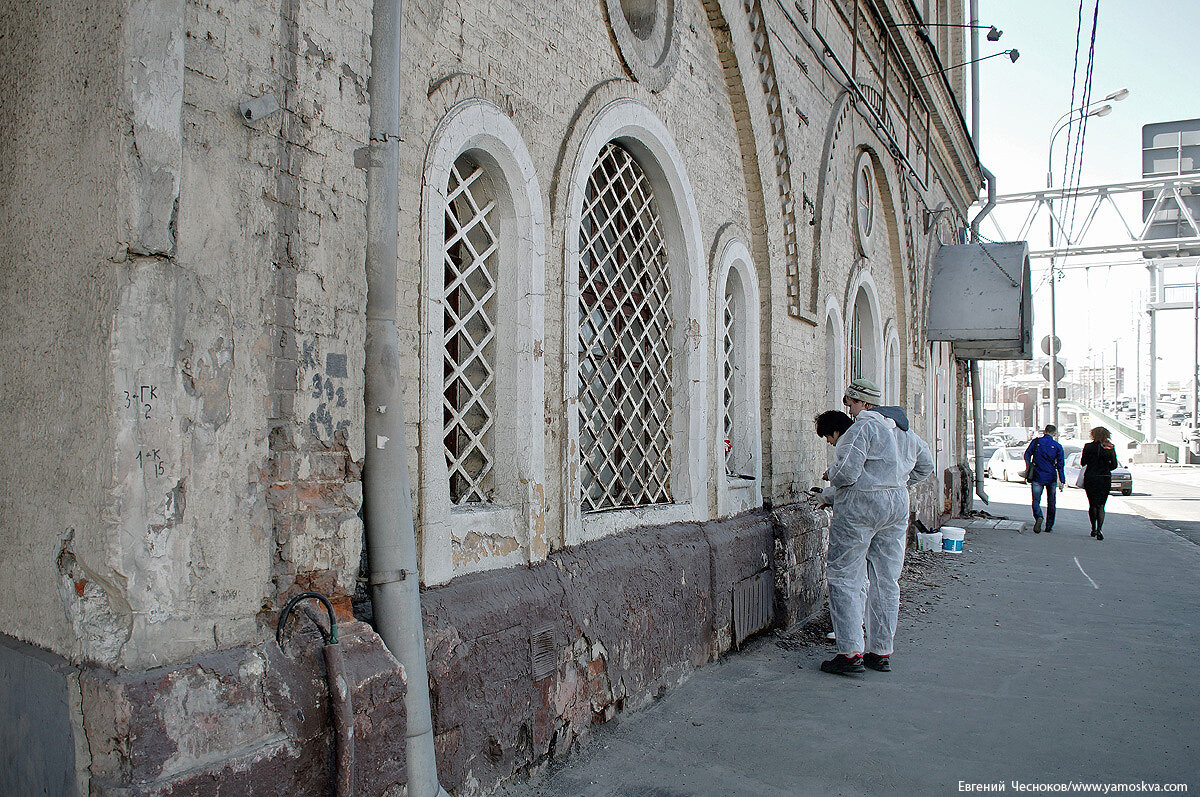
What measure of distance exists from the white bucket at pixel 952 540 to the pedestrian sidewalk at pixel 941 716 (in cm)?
284

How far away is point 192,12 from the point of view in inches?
91.2

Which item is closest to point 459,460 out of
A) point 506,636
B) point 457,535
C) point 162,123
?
point 457,535

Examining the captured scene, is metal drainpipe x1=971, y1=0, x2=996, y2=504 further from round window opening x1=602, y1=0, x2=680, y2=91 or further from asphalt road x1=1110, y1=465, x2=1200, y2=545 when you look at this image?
round window opening x1=602, y1=0, x2=680, y2=91

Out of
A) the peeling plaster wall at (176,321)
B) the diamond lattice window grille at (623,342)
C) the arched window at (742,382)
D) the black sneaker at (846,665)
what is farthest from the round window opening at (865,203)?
the peeling plaster wall at (176,321)

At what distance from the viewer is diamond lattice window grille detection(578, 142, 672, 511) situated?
4.56 m

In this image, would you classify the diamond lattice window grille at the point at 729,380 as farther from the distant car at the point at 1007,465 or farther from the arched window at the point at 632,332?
the distant car at the point at 1007,465

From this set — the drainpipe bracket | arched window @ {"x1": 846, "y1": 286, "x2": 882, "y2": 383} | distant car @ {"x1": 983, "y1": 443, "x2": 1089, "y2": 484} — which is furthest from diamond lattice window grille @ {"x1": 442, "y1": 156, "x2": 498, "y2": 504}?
distant car @ {"x1": 983, "y1": 443, "x2": 1089, "y2": 484}

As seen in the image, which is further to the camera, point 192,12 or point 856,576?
point 856,576

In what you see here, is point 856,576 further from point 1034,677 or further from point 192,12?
point 192,12

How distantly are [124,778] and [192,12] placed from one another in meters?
2.06

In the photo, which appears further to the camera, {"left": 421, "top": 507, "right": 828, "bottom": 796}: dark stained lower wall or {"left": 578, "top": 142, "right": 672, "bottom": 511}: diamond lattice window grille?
{"left": 578, "top": 142, "right": 672, "bottom": 511}: diamond lattice window grille

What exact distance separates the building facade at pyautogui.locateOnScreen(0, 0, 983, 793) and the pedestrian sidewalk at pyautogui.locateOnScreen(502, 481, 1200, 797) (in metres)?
0.29

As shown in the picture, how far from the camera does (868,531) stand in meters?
5.22

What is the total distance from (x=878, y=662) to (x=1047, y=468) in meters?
8.98
